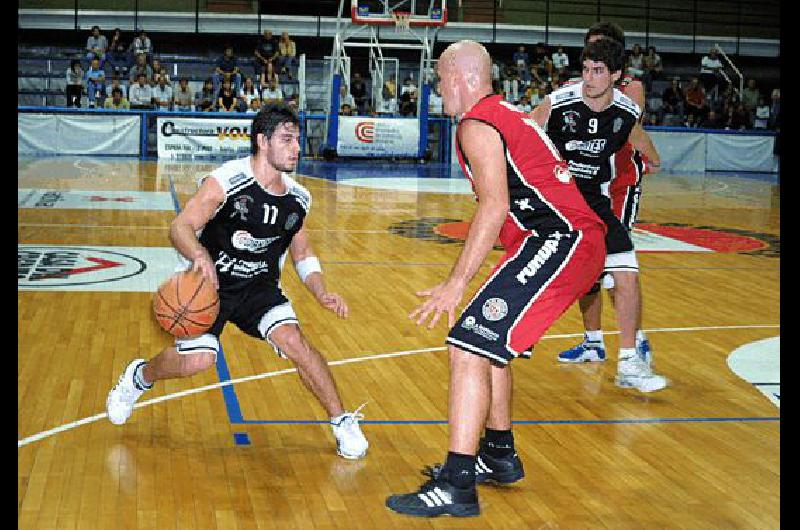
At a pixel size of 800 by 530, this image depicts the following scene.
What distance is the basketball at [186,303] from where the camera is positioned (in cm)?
518

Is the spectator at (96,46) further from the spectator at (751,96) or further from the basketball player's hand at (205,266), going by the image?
the basketball player's hand at (205,266)

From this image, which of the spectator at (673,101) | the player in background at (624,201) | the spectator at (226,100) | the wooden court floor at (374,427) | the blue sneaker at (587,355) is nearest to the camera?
the wooden court floor at (374,427)

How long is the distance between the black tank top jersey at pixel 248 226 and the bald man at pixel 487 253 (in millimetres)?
1061

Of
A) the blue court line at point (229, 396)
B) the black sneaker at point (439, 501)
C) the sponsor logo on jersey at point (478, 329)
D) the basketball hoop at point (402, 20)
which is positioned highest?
the basketball hoop at point (402, 20)

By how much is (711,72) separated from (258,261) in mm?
27142

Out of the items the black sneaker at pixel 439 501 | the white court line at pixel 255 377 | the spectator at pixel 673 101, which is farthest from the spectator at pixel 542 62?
the black sneaker at pixel 439 501

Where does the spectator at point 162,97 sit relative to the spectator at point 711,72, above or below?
below

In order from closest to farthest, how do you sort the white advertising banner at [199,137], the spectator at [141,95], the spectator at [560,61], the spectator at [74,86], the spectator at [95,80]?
1. the white advertising banner at [199,137]
2. the spectator at [141,95]
3. the spectator at [74,86]
4. the spectator at [95,80]
5. the spectator at [560,61]

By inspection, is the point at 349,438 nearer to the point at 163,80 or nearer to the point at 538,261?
the point at 538,261

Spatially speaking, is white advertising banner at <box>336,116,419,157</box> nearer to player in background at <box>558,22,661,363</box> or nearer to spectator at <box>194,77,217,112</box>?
spectator at <box>194,77,217,112</box>

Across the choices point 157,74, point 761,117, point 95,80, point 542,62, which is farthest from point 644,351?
point 761,117

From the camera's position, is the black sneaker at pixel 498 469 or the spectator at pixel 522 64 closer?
the black sneaker at pixel 498 469
